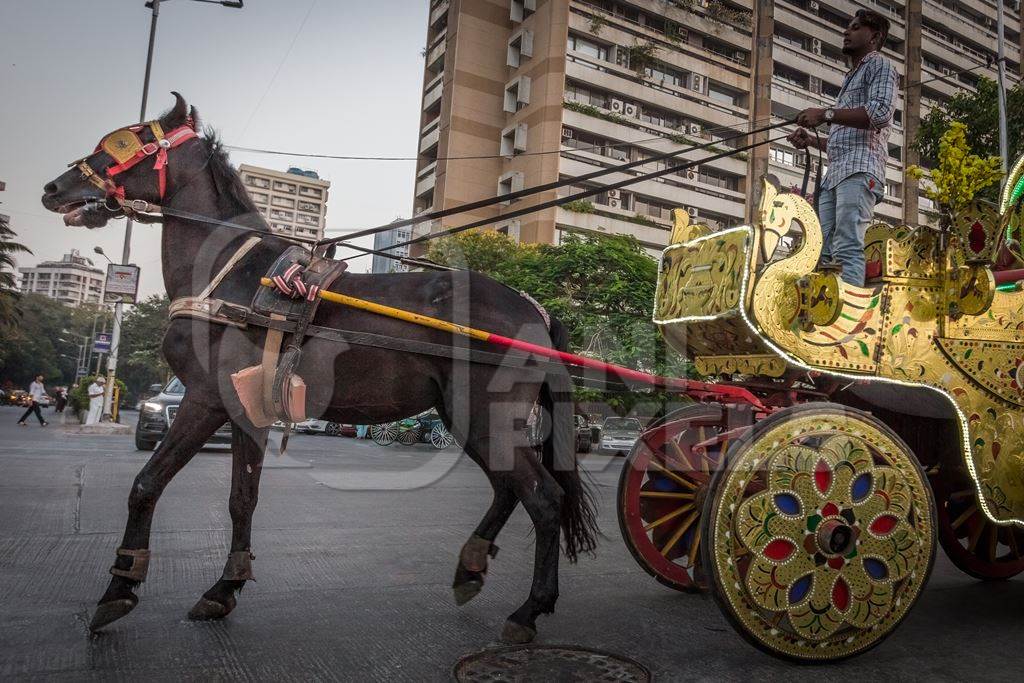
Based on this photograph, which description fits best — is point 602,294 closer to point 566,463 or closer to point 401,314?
point 566,463

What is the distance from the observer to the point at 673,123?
42375 mm

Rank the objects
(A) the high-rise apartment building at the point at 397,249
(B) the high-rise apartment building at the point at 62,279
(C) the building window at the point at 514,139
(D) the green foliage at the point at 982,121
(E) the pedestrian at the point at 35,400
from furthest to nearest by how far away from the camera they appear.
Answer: (B) the high-rise apartment building at the point at 62,279 → (C) the building window at the point at 514,139 → (E) the pedestrian at the point at 35,400 → (D) the green foliage at the point at 982,121 → (A) the high-rise apartment building at the point at 397,249

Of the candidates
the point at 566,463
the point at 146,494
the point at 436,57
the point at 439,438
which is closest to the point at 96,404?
the point at 439,438

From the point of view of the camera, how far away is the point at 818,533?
307cm

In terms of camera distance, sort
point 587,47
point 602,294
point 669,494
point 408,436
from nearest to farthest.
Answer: point 669,494 < point 408,436 < point 602,294 < point 587,47

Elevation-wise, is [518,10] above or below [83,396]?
above

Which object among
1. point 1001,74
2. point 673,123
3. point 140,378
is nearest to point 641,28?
point 673,123

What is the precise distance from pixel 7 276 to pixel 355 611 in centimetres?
4473

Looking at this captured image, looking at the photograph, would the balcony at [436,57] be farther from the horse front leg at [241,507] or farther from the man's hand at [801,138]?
the horse front leg at [241,507]

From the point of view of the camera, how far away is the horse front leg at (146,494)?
128 inches

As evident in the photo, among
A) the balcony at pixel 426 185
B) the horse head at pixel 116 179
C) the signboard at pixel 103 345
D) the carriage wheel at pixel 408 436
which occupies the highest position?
the balcony at pixel 426 185

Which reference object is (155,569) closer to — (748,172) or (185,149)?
(185,149)

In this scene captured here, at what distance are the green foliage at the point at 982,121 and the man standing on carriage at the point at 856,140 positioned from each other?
10826 mm

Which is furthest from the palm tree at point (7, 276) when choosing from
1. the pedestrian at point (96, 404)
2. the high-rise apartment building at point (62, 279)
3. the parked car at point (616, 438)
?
the high-rise apartment building at point (62, 279)
